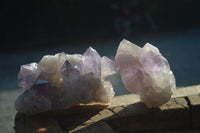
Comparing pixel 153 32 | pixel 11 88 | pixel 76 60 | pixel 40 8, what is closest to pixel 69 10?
pixel 40 8

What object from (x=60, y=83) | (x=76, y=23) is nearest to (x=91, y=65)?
(x=60, y=83)

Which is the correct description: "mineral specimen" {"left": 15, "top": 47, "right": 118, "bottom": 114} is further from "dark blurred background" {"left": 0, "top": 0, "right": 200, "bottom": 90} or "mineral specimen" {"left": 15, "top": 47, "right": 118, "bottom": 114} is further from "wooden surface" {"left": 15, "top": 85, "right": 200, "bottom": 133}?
"dark blurred background" {"left": 0, "top": 0, "right": 200, "bottom": 90}

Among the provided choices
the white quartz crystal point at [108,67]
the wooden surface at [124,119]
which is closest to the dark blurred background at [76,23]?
the white quartz crystal point at [108,67]

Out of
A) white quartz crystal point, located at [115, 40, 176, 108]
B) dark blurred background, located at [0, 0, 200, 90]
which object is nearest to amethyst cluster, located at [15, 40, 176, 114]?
white quartz crystal point, located at [115, 40, 176, 108]

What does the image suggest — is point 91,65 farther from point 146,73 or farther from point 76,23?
point 76,23

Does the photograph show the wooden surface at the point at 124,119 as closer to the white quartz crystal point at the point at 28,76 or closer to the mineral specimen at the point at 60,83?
the mineral specimen at the point at 60,83
